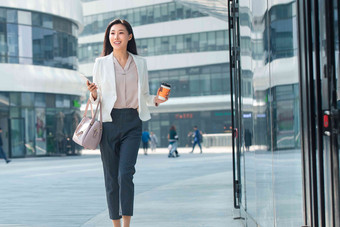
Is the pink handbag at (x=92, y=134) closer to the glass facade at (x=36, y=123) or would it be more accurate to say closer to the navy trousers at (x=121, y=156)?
the navy trousers at (x=121, y=156)

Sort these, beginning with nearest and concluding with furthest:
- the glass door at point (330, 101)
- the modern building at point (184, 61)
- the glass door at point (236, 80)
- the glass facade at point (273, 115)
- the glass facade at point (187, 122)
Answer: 1. the glass door at point (330, 101)
2. the glass facade at point (273, 115)
3. the glass door at point (236, 80)
4. the modern building at point (184, 61)
5. the glass facade at point (187, 122)

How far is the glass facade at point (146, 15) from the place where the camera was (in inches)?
2060

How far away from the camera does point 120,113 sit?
5324 mm

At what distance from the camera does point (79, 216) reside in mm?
7832

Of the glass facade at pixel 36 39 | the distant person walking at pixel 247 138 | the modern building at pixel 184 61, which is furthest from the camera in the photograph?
the modern building at pixel 184 61

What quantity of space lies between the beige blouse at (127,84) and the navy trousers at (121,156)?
2.6 inches

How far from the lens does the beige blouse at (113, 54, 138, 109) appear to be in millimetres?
5352

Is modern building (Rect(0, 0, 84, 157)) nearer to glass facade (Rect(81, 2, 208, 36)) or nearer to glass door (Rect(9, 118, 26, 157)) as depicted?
glass door (Rect(9, 118, 26, 157))

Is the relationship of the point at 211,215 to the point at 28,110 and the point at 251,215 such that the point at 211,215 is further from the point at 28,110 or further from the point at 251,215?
the point at 28,110

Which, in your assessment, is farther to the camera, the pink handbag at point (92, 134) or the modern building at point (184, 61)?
the modern building at point (184, 61)

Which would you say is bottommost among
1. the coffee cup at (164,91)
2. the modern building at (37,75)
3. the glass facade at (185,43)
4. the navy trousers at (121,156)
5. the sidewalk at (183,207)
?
the sidewalk at (183,207)

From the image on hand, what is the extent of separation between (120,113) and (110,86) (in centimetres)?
26

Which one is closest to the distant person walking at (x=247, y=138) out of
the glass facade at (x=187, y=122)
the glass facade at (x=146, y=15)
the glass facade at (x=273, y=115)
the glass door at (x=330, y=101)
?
the glass facade at (x=273, y=115)

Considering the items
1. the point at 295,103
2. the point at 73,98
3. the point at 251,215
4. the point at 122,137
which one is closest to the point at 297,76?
the point at 295,103
